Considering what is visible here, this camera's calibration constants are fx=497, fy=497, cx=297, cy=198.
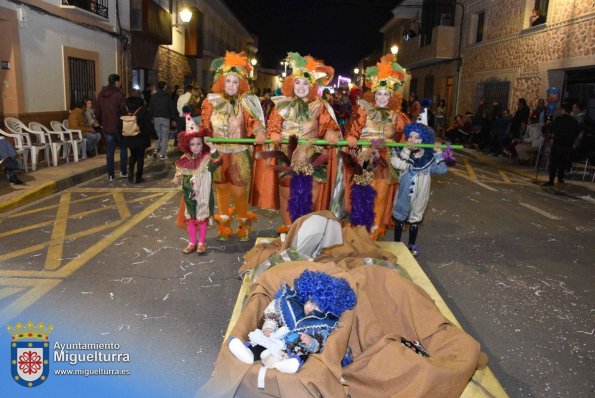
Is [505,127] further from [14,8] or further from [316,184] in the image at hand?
[14,8]

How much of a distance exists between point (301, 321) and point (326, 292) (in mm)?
250

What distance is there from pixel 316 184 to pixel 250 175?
90 cm

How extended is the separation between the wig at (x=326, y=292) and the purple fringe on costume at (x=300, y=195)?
2.66m

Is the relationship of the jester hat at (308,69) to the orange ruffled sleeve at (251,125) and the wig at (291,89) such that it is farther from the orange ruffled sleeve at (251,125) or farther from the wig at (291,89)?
the orange ruffled sleeve at (251,125)

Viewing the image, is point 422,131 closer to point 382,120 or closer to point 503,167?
point 382,120

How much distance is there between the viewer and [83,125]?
12.6 m

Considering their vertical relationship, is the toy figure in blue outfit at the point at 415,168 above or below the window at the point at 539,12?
below

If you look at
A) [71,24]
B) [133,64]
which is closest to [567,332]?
[71,24]

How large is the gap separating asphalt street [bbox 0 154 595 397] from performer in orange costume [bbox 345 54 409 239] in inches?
37.0

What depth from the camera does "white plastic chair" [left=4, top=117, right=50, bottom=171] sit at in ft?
34.0

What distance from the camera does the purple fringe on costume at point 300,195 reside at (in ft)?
19.0

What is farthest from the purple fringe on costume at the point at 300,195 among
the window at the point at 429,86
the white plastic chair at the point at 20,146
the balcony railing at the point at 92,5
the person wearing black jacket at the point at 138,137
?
the window at the point at 429,86

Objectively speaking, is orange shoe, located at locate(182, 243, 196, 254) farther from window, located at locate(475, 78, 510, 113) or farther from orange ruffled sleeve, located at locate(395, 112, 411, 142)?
window, located at locate(475, 78, 510, 113)

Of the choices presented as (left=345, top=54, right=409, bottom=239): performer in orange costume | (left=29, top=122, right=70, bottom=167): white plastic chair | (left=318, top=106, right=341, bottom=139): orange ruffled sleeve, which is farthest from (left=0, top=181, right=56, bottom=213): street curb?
(left=345, top=54, right=409, bottom=239): performer in orange costume
